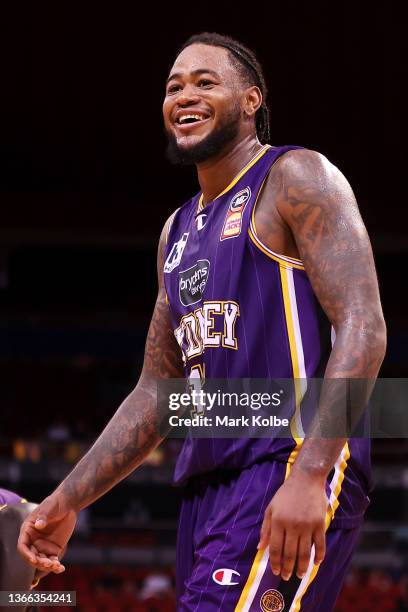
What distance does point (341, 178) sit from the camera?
2.48 metres

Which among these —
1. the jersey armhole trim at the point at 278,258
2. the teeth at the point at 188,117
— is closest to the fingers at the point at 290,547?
the jersey armhole trim at the point at 278,258

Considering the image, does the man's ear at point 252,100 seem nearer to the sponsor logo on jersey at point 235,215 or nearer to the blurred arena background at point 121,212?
the sponsor logo on jersey at point 235,215

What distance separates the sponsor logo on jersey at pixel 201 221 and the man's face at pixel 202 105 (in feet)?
0.54

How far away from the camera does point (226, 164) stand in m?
2.82

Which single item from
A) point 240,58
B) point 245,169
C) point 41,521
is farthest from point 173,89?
point 41,521

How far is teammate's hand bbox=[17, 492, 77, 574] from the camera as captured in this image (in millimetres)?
2756

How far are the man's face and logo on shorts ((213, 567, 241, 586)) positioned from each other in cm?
119

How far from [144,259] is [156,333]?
11705 millimetres

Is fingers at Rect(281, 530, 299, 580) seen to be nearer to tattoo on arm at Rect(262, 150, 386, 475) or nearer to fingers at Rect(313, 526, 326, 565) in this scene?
fingers at Rect(313, 526, 326, 565)

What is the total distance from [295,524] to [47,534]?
3.40 feet

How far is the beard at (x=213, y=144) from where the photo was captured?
2.78 meters

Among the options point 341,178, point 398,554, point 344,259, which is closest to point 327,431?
point 344,259

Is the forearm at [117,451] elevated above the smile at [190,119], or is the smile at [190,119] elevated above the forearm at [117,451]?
the smile at [190,119]

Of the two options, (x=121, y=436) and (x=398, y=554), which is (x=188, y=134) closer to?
(x=121, y=436)
